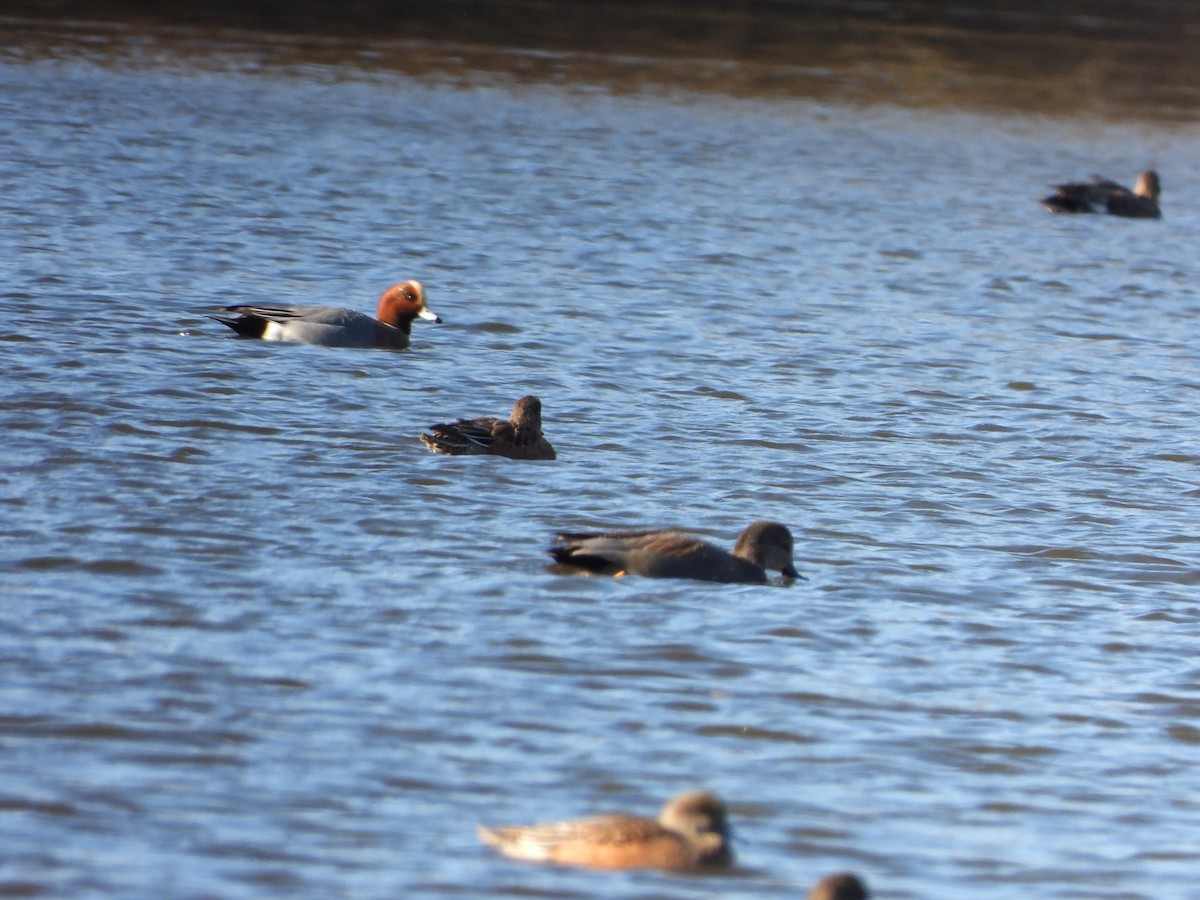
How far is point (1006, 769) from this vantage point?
6.64 m

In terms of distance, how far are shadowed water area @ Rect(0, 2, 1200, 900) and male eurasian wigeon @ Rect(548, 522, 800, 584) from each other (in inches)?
4.0

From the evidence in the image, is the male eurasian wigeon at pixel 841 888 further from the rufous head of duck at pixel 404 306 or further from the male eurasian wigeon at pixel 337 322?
the rufous head of duck at pixel 404 306

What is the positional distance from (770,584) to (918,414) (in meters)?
4.03

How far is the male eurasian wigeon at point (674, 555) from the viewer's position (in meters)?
8.11

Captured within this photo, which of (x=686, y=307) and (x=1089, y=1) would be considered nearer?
(x=686, y=307)

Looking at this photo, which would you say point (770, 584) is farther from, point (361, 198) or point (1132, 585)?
point (361, 198)

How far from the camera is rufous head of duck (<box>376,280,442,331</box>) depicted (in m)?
13.1

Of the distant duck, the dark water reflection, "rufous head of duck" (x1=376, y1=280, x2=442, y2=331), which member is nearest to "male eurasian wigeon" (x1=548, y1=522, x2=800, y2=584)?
"rufous head of duck" (x1=376, y1=280, x2=442, y2=331)

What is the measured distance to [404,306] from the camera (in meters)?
13.1

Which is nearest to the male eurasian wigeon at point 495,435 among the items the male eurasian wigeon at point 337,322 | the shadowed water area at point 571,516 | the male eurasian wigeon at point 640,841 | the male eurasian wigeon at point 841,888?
the shadowed water area at point 571,516

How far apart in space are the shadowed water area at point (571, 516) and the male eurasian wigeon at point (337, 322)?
138 mm

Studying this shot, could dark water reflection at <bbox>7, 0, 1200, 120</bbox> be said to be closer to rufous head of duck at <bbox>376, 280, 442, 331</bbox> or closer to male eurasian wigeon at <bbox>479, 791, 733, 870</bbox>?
rufous head of duck at <bbox>376, 280, 442, 331</bbox>

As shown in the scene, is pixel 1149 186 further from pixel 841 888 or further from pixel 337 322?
pixel 841 888

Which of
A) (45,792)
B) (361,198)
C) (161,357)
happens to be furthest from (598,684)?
(361,198)
